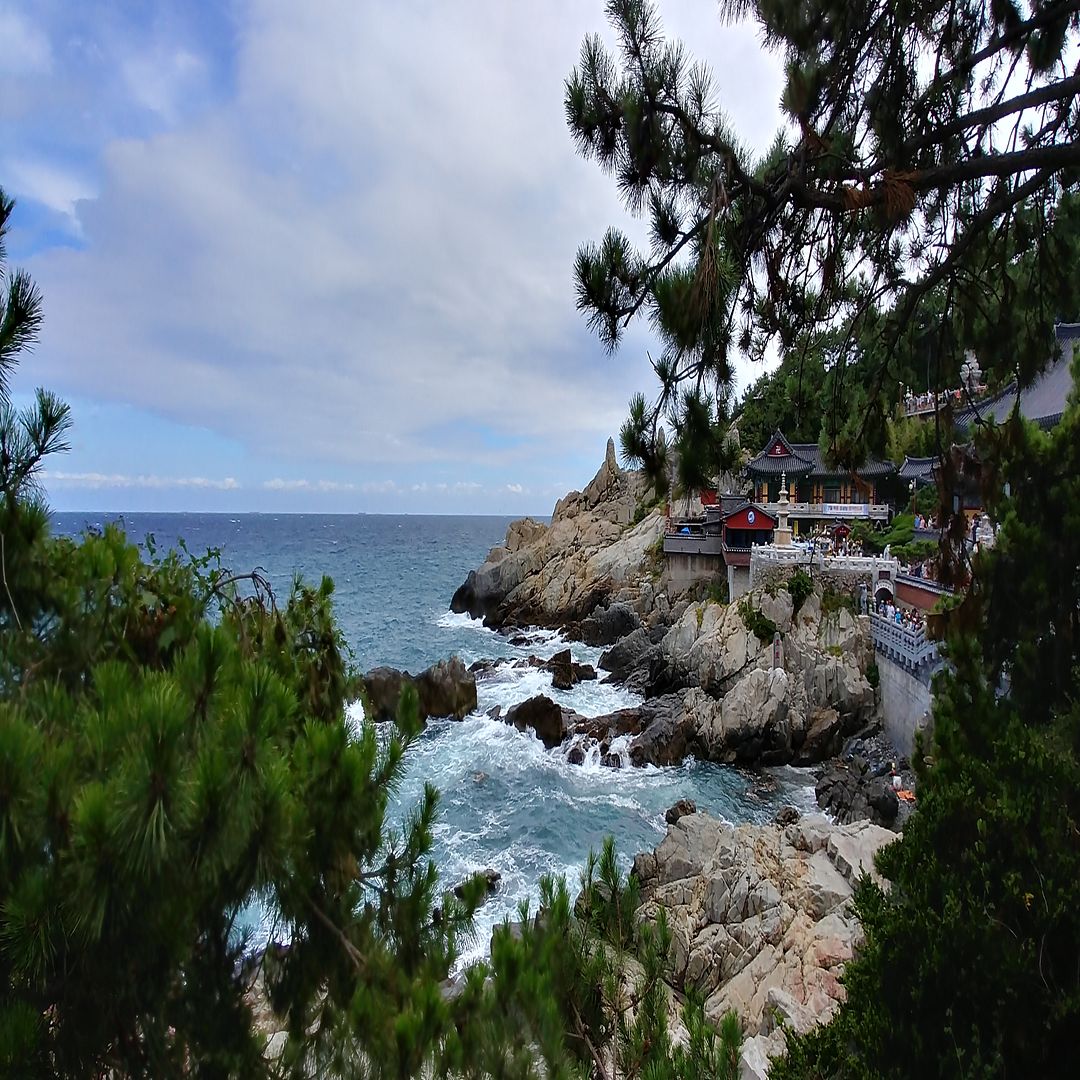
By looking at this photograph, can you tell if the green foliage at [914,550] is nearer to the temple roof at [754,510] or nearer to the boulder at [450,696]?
the temple roof at [754,510]

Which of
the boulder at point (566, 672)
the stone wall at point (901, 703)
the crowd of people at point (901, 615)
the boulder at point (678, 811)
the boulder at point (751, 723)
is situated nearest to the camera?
the boulder at point (678, 811)

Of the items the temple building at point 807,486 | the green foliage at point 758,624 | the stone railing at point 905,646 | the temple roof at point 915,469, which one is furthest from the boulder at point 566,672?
the temple roof at point 915,469

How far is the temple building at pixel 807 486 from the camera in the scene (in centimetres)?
3056

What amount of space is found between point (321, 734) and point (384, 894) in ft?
3.64

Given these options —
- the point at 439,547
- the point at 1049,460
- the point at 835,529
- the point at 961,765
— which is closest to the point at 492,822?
the point at 961,765

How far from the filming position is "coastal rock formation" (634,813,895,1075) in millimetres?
7547

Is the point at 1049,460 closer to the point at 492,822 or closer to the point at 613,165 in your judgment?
the point at 613,165

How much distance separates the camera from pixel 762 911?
9422mm

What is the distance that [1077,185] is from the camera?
454 cm

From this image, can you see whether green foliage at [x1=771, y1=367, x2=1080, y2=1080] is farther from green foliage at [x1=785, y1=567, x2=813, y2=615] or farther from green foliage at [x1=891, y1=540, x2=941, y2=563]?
green foliage at [x1=891, y1=540, x2=941, y2=563]

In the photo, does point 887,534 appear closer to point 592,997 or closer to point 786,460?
point 786,460

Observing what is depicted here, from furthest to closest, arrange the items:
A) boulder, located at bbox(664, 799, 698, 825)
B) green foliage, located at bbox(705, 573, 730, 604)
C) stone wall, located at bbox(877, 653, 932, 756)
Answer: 1. green foliage, located at bbox(705, 573, 730, 604)
2. stone wall, located at bbox(877, 653, 932, 756)
3. boulder, located at bbox(664, 799, 698, 825)

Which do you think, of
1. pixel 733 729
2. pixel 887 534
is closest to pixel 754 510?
pixel 887 534

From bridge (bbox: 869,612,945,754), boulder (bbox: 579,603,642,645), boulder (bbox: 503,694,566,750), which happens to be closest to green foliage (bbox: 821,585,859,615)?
bridge (bbox: 869,612,945,754)
